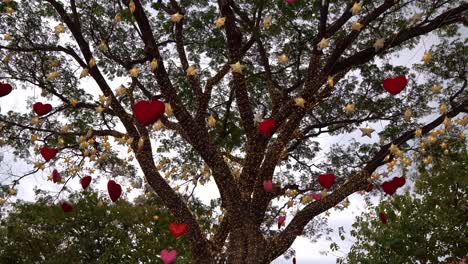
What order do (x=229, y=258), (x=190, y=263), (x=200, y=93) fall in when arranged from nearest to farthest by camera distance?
(x=229, y=258)
(x=200, y=93)
(x=190, y=263)

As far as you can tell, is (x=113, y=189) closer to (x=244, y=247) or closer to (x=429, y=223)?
(x=244, y=247)

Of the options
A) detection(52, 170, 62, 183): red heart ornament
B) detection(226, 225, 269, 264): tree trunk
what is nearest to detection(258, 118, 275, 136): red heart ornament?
detection(226, 225, 269, 264): tree trunk

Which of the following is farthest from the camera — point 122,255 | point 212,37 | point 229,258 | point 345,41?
point 122,255

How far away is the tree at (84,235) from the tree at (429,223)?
7.24 metres

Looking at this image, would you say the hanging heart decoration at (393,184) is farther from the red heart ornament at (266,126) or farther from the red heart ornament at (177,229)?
the red heart ornament at (177,229)

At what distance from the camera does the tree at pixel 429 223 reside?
15.2 meters

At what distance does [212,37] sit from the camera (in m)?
9.36

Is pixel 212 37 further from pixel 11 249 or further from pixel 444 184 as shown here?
pixel 11 249

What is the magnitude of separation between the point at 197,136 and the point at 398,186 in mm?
3583

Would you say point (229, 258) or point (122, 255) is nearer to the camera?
point (229, 258)

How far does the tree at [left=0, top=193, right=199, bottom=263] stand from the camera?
15.8 metres

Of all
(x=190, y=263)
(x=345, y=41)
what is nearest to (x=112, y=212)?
(x=190, y=263)

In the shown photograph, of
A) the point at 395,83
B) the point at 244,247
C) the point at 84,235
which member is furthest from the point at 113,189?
the point at 84,235

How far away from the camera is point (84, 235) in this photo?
16391mm
